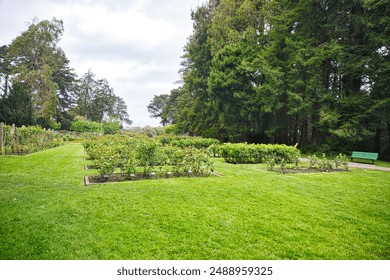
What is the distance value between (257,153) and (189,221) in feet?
27.5

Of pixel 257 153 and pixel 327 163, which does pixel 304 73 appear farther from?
pixel 327 163

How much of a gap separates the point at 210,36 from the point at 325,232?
94.2ft

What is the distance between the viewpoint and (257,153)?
1120 cm

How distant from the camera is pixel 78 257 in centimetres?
251

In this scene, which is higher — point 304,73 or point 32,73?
point 32,73

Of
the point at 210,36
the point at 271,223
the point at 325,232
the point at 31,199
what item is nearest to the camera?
the point at 325,232

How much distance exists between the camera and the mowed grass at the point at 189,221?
267 cm

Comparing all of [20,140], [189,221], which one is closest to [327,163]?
[189,221]

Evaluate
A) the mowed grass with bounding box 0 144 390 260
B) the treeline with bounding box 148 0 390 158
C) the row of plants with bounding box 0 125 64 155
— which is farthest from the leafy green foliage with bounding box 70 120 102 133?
the mowed grass with bounding box 0 144 390 260

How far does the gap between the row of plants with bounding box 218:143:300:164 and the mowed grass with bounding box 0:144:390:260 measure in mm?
4628

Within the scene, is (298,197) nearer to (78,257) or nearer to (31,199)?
(78,257)

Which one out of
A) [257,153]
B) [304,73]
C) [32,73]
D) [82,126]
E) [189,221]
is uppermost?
[32,73]

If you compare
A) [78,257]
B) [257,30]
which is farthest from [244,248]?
[257,30]

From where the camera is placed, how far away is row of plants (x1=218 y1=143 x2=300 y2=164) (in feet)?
34.8
